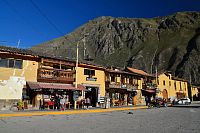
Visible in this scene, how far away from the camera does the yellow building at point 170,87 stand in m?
64.0

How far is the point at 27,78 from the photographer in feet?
103

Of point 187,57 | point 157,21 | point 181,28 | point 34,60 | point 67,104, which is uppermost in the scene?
point 157,21

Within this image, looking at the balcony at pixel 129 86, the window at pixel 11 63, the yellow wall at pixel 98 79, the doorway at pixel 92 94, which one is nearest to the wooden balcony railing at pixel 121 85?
the balcony at pixel 129 86

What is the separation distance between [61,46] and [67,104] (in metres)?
130

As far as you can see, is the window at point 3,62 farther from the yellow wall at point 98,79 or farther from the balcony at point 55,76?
the yellow wall at point 98,79

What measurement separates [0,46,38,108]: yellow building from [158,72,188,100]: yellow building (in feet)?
126

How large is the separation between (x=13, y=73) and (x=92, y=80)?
44.1ft

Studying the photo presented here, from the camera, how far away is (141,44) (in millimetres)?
152125

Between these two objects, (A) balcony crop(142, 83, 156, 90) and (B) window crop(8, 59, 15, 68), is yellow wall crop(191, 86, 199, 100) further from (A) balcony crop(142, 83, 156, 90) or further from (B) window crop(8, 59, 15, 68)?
(B) window crop(8, 59, 15, 68)

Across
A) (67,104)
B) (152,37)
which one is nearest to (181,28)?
(152,37)

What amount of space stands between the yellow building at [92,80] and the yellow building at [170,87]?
79.9 feet

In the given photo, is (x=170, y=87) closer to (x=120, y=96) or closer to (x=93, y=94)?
(x=120, y=96)

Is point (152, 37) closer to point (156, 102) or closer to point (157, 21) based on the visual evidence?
point (157, 21)

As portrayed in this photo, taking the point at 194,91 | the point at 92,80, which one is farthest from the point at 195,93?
the point at 92,80
